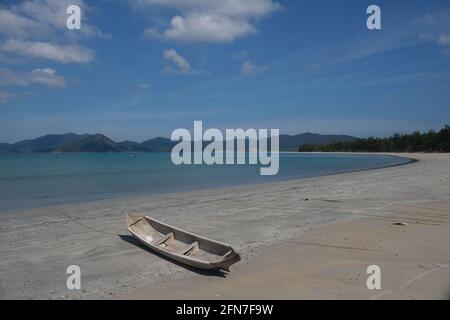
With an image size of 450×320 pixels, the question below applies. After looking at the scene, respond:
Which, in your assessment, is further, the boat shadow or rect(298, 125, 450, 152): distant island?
rect(298, 125, 450, 152): distant island

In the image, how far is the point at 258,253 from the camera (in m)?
8.34

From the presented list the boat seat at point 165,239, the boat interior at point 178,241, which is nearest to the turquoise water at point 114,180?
the boat interior at point 178,241

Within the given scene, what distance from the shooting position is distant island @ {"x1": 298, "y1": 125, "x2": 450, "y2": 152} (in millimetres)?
100125

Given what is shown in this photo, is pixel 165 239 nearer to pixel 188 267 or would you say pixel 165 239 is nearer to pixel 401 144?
pixel 188 267

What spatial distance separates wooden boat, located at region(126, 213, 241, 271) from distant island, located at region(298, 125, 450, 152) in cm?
10388

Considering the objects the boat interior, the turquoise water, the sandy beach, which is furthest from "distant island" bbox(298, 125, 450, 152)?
the boat interior

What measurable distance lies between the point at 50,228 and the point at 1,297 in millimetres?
6068

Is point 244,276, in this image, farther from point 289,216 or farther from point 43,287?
point 289,216

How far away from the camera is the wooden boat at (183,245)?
683 centimetres

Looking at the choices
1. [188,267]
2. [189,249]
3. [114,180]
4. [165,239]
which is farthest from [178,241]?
[114,180]

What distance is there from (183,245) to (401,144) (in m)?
125

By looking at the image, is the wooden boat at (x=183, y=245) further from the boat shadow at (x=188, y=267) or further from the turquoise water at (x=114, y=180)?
the turquoise water at (x=114, y=180)

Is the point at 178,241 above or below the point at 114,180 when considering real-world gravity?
above

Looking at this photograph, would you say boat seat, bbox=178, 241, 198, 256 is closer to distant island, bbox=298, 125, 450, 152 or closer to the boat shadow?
the boat shadow
